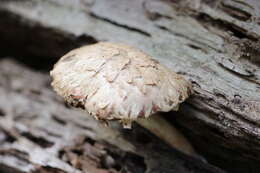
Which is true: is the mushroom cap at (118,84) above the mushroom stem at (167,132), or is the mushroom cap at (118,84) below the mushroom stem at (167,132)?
above

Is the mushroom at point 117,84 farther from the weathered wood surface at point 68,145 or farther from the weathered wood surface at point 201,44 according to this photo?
the weathered wood surface at point 68,145

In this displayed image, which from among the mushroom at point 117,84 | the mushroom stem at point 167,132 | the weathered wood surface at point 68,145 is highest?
the mushroom at point 117,84

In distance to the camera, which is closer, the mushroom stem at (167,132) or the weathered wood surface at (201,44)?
the weathered wood surface at (201,44)

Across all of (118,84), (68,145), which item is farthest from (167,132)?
(68,145)

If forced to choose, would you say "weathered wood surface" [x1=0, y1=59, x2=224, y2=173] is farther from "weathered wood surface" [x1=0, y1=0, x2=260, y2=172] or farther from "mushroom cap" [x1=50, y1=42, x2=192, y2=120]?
"mushroom cap" [x1=50, y1=42, x2=192, y2=120]

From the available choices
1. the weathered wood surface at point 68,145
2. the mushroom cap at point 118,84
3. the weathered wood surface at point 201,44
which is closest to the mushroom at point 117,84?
the mushroom cap at point 118,84

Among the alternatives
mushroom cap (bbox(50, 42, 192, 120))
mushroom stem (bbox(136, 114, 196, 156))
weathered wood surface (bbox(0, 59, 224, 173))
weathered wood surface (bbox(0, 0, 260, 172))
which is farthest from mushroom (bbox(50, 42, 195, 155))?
weathered wood surface (bbox(0, 59, 224, 173))

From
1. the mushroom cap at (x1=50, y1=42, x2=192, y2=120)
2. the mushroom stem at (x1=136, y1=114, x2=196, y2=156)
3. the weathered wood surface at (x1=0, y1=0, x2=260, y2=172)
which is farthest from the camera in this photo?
the mushroom stem at (x1=136, y1=114, x2=196, y2=156)
